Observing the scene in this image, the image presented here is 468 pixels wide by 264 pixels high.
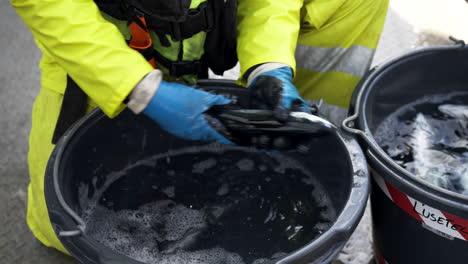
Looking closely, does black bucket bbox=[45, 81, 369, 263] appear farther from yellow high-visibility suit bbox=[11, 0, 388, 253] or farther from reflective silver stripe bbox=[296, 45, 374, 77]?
reflective silver stripe bbox=[296, 45, 374, 77]

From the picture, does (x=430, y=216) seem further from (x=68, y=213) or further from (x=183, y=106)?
(x=68, y=213)

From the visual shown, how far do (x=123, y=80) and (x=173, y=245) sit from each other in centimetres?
46

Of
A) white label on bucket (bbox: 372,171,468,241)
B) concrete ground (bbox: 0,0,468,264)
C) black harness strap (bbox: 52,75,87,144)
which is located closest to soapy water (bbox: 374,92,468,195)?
white label on bucket (bbox: 372,171,468,241)

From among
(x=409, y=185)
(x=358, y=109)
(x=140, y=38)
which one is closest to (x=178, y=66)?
(x=140, y=38)

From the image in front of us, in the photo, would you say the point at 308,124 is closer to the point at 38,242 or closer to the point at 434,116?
the point at 434,116

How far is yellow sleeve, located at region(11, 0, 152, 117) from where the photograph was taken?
118 cm

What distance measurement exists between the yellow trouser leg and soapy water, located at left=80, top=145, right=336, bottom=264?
0.42 meters

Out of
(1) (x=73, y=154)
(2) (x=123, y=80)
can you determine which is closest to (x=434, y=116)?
(2) (x=123, y=80)

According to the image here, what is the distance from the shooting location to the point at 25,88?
228 centimetres

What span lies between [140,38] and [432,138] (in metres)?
0.94

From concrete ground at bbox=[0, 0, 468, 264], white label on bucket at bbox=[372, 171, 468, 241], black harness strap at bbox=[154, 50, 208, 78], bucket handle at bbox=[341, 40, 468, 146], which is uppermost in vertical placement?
bucket handle at bbox=[341, 40, 468, 146]

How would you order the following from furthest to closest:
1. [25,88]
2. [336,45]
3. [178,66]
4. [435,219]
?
[25,88]
[336,45]
[178,66]
[435,219]

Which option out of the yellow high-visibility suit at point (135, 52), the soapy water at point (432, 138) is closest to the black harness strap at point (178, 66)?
the yellow high-visibility suit at point (135, 52)

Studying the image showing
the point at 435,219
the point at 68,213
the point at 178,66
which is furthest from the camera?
the point at 178,66
